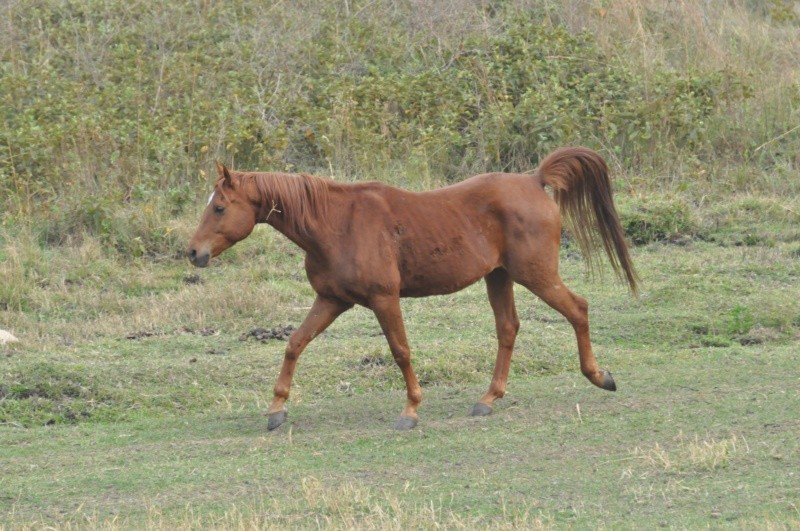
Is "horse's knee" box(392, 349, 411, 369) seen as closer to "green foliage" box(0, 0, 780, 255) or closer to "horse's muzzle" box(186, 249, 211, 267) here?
"horse's muzzle" box(186, 249, 211, 267)

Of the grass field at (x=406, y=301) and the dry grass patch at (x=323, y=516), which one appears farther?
the grass field at (x=406, y=301)

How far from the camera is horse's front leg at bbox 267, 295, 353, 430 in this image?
780cm

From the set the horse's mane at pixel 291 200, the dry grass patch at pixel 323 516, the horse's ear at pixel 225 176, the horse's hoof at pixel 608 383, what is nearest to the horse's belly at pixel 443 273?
the horse's mane at pixel 291 200

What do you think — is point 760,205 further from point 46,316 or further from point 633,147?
point 46,316

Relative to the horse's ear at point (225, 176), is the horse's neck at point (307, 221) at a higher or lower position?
lower

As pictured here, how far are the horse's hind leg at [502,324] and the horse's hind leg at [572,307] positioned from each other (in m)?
0.25

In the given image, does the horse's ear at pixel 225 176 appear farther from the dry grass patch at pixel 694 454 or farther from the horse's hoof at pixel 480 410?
the dry grass patch at pixel 694 454

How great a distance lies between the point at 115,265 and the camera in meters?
11.9

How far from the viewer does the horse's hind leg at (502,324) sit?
26.7ft

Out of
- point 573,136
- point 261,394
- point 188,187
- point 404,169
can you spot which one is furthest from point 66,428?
point 573,136

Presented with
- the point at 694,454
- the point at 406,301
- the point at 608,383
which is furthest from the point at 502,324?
the point at 406,301

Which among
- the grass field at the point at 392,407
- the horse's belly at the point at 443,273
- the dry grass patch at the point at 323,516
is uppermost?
the horse's belly at the point at 443,273

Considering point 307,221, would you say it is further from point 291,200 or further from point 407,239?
point 407,239

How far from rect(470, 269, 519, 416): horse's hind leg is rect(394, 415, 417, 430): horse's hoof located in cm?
56
